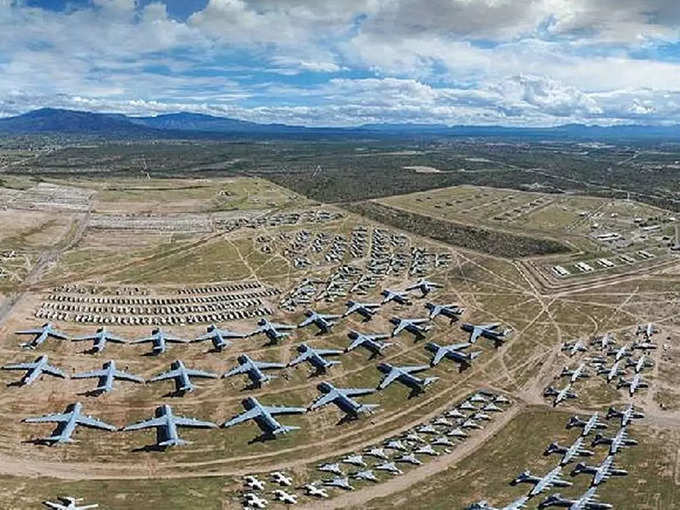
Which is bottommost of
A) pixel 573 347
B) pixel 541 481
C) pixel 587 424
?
pixel 541 481

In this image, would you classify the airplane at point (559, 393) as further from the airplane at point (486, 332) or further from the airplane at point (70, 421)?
the airplane at point (70, 421)

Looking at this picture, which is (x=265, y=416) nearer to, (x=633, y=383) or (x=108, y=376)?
(x=108, y=376)

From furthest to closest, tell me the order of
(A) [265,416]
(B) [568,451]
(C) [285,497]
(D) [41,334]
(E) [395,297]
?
(E) [395,297] → (D) [41,334] → (A) [265,416] → (B) [568,451] → (C) [285,497]

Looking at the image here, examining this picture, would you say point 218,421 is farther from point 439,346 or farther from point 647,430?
point 647,430

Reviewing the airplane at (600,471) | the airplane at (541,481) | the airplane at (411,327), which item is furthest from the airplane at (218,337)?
the airplane at (600,471)

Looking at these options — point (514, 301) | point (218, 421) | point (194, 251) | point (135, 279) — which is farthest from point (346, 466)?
point (194, 251)

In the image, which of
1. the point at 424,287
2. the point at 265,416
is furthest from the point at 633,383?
the point at 265,416
